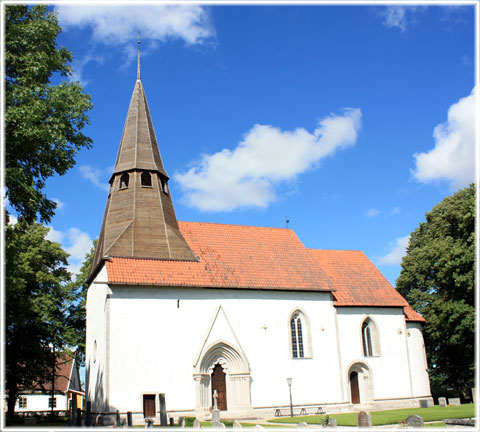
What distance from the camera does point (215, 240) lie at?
30.2 meters

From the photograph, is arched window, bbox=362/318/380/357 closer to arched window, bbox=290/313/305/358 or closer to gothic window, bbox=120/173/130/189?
arched window, bbox=290/313/305/358

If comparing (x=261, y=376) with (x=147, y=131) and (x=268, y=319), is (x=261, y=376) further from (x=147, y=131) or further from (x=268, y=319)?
(x=147, y=131)

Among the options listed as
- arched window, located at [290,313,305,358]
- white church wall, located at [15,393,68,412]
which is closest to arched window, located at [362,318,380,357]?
arched window, located at [290,313,305,358]

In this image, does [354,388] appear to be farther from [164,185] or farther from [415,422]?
[164,185]

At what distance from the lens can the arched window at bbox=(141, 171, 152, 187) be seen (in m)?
28.8

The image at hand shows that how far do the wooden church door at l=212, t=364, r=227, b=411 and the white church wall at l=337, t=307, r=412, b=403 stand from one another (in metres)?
7.26

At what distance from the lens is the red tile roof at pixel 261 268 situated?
25828mm

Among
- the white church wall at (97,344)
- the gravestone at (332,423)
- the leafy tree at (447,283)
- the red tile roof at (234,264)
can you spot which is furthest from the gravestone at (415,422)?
Answer: the leafy tree at (447,283)

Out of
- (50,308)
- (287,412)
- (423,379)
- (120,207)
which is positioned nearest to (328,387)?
(287,412)

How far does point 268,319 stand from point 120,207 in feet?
34.7

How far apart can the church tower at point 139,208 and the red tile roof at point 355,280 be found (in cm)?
968

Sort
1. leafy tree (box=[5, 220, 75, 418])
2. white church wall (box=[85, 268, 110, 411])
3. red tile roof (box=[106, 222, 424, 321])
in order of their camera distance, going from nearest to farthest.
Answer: white church wall (box=[85, 268, 110, 411]), red tile roof (box=[106, 222, 424, 321]), leafy tree (box=[5, 220, 75, 418])

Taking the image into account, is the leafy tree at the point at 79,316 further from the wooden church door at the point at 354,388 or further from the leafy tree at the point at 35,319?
the wooden church door at the point at 354,388

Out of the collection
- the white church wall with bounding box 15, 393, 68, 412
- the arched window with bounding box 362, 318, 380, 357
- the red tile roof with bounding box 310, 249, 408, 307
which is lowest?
the white church wall with bounding box 15, 393, 68, 412
